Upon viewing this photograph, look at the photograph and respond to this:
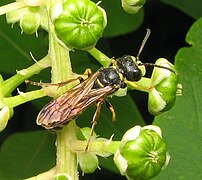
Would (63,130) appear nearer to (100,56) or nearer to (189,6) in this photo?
(100,56)

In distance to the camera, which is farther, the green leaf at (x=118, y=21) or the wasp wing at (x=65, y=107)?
the green leaf at (x=118, y=21)

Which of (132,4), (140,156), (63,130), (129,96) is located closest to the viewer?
(140,156)

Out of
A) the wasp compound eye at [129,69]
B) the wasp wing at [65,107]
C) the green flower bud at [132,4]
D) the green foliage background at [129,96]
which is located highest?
the green flower bud at [132,4]

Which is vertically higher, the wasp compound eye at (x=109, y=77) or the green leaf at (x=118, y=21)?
the wasp compound eye at (x=109, y=77)

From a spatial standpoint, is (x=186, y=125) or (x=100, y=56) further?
(x=186, y=125)

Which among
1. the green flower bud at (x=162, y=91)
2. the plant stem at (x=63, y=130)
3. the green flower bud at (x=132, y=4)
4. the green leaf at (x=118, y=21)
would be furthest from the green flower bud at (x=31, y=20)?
the green leaf at (x=118, y=21)

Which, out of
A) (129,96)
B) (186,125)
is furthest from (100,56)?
(129,96)

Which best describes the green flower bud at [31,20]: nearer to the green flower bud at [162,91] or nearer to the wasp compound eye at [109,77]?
the wasp compound eye at [109,77]

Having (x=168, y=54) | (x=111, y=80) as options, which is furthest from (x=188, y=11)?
(x=111, y=80)
